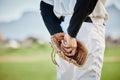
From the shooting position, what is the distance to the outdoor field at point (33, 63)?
1725 mm

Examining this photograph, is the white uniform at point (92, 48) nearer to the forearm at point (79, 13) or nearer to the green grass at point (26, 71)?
the forearm at point (79, 13)

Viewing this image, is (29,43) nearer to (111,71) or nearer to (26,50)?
(26,50)

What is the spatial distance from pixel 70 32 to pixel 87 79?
0.20m

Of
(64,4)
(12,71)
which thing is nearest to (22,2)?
(12,71)

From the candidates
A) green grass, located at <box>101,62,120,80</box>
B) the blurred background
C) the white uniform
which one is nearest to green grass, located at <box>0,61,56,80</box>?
the blurred background

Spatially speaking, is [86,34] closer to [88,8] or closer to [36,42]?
[88,8]

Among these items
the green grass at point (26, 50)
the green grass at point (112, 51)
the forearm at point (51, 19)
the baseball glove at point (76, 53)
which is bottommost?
the green grass at point (112, 51)

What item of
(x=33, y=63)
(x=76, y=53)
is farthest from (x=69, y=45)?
(x=33, y=63)

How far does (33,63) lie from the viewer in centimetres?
176

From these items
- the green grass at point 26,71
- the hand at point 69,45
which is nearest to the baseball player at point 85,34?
the hand at point 69,45

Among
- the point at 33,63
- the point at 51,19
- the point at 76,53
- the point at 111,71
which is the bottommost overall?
the point at 111,71

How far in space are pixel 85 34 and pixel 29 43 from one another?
0.53m

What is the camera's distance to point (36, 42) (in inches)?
70.0

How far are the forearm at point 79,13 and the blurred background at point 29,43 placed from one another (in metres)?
0.46
